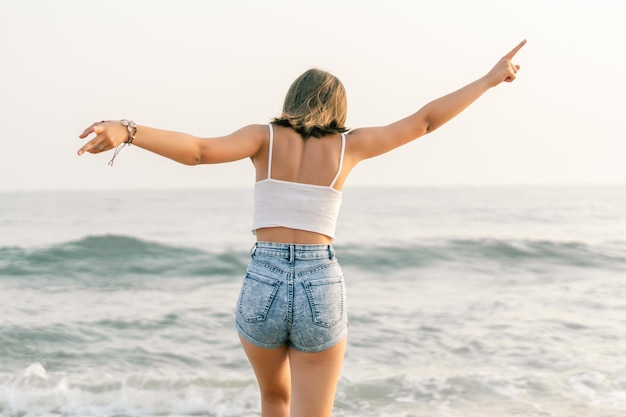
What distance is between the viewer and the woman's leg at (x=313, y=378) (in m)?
3.03

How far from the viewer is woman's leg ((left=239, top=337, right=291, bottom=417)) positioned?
305cm

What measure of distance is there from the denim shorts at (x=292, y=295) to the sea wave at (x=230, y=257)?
31.1ft

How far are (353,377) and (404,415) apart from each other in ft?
3.17

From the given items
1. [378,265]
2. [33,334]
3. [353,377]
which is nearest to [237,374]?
[353,377]

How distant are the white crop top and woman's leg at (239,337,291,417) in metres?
0.53

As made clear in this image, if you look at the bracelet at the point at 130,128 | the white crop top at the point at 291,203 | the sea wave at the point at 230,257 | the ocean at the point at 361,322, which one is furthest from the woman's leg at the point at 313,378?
the sea wave at the point at 230,257

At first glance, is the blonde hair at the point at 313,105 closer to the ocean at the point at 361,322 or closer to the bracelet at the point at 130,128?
the bracelet at the point at 130,128

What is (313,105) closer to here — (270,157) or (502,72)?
(270,157)

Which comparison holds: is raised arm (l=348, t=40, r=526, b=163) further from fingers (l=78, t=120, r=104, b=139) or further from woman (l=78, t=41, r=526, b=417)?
fingers (l=78, t=120, r=104, b=139)

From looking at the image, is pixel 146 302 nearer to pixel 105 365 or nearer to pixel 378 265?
pixel 105 365

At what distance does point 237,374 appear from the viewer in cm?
675

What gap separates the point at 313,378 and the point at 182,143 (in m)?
1.11

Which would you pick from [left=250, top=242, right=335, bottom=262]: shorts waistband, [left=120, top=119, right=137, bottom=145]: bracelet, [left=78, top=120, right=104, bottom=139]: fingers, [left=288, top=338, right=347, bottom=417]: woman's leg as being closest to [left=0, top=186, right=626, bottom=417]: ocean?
[left=288, top=338, right=347, bottom=417]: woman's leg

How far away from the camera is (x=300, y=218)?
2895 mm
